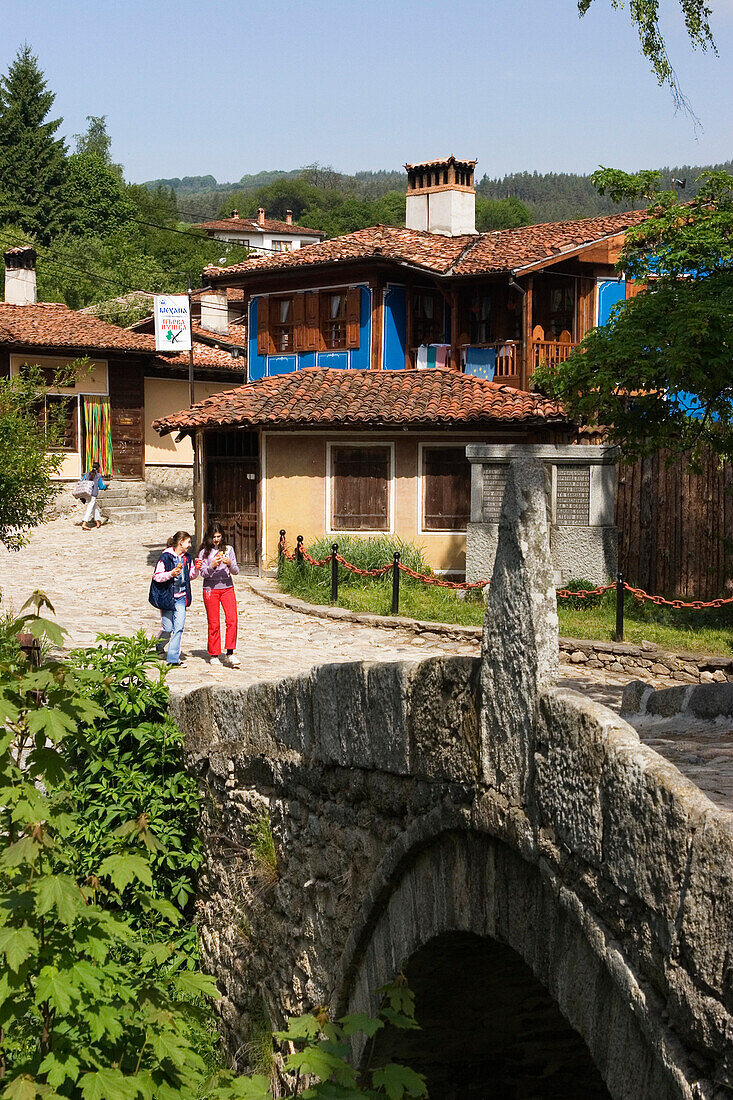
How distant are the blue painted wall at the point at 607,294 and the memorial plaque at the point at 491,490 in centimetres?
607

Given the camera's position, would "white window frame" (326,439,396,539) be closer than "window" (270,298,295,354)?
Yes

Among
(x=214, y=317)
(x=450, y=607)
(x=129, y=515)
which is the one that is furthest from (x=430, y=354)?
(x=214, y=317)

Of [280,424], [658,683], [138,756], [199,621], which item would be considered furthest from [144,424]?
[138,756]

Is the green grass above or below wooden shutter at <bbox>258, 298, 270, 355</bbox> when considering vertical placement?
below

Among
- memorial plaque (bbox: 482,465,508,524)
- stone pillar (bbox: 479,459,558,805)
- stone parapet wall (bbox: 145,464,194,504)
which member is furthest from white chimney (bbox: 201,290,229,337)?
stone pillar (bbox: 479,459,558,805)

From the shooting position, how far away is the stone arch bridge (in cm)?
301

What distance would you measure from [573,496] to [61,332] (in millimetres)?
16055

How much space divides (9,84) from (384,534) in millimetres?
48392

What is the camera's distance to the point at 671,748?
16.6 ft

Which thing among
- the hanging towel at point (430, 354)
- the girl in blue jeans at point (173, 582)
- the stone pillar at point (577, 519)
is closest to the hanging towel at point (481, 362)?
the hanging towel at point (430, 354)

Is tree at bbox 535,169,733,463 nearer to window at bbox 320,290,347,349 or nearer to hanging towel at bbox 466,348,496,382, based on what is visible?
hanging towel at bbox 466,348,496,382

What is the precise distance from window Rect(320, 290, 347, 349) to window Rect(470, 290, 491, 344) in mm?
2436

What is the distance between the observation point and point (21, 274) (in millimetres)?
31547

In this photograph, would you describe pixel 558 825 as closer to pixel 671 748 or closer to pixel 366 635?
pixel 671 748
